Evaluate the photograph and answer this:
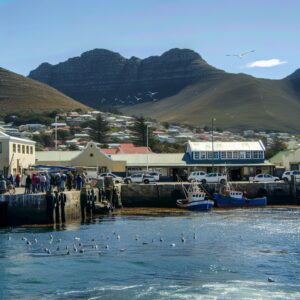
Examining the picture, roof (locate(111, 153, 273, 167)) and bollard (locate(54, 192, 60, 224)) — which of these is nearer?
bollard (locate(54, 192, 60, 224))

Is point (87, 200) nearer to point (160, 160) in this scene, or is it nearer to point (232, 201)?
point (232, 201)

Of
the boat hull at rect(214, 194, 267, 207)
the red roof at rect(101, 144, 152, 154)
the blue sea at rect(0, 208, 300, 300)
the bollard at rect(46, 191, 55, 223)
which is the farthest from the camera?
the red roof at rect(101, 144, 152, 154)

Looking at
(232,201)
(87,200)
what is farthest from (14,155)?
(232,201)

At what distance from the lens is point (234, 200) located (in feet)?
218

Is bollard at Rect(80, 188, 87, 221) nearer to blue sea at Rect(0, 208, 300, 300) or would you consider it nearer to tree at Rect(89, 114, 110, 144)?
blue sea at Rect(0, 208, 300, 300)

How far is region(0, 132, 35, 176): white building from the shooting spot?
225ft

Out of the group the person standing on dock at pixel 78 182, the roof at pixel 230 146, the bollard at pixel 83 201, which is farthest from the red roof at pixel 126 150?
the bollard at pixel 83 201

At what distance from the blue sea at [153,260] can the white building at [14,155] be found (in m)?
21.4

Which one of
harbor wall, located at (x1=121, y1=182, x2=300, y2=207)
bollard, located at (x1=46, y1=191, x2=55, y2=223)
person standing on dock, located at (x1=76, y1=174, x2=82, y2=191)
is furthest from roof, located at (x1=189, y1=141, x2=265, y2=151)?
bollard, located at (x1=46, y1=191, x2=55, y2=223)

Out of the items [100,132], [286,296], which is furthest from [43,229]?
[100,132]

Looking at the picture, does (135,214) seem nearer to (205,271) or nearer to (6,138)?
(6,138)

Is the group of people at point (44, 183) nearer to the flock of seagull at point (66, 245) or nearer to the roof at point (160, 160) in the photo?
the flock of seagull at point (66, 245)

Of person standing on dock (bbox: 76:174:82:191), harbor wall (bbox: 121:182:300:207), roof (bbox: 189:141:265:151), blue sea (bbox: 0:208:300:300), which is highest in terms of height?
roof (bbox: 189:141:265:151)

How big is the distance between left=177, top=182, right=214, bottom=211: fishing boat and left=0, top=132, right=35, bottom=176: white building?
1713cm
